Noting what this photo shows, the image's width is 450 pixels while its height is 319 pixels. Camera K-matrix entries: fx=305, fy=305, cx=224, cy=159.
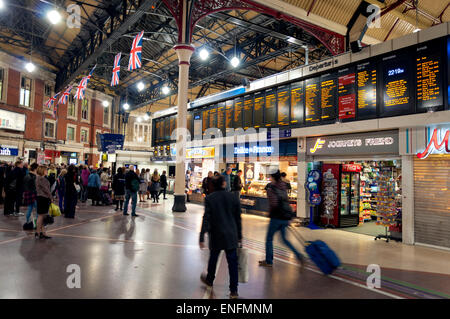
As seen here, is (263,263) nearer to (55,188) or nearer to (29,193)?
(29,193)

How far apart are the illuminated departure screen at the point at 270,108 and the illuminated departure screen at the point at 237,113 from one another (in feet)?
5.46

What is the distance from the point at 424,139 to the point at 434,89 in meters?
1.21

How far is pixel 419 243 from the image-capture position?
24.7ft

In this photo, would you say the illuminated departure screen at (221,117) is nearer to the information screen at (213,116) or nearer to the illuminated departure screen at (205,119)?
the information screen at (213,116)

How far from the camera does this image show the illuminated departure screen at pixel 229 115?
547 inches

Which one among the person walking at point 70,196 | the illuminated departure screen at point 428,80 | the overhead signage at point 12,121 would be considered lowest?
the person walking at point 70,196

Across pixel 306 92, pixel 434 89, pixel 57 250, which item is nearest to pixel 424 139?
pixel 434 89

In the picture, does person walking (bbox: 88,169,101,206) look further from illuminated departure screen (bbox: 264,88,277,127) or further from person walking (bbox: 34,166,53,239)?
illuminated departure screen (bbox: 264,88,277,127)

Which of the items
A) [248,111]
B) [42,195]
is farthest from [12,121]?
[42,195]

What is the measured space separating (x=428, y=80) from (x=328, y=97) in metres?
2.84

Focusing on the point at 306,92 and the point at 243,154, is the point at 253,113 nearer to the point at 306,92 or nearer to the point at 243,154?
the point at 243,154

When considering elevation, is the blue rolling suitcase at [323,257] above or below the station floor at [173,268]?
above

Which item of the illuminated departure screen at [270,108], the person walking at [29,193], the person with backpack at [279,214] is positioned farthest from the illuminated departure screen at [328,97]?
the person walking at [29,193]

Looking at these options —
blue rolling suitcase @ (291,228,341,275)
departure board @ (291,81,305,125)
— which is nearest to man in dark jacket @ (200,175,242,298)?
blue rolling suitcase @ (291,228,341,275)
